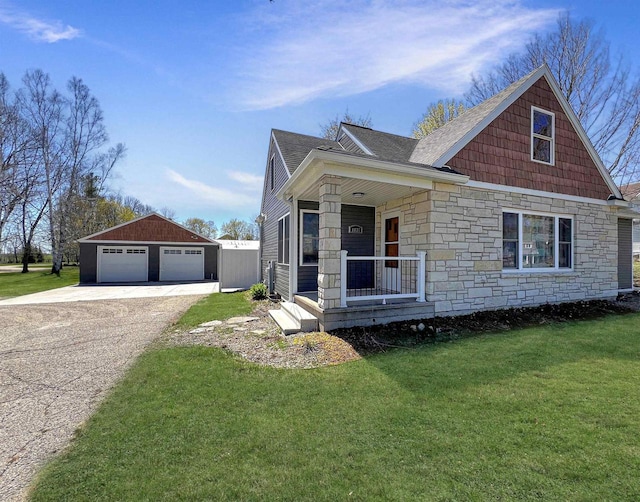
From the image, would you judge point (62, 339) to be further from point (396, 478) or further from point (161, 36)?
point (396, 478)

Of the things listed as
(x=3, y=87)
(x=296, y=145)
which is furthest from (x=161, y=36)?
(x=3, y=87)

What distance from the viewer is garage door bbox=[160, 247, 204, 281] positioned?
61.1 feet

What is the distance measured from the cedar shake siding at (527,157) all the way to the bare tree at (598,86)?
9.58m

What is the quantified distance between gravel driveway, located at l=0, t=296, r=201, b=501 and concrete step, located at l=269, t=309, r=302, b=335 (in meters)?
2.44

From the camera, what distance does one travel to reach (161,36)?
577 cm

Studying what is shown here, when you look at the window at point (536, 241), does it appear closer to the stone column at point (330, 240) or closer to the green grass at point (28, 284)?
the stone column at point (330, 240)

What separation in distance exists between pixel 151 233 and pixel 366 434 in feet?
63.2

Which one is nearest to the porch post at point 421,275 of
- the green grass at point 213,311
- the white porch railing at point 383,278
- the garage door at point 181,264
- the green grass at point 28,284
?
the white porch railing at point 383,278

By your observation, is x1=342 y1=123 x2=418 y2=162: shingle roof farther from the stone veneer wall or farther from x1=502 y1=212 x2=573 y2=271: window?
x1=502 y1=212 x2=573 y2=271: window

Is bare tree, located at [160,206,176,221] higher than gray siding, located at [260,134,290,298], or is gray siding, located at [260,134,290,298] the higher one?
bare tree, located at [160,206,176,221]

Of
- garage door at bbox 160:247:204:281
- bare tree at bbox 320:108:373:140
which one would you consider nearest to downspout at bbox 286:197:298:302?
garage door at bbox 160:247:204:281

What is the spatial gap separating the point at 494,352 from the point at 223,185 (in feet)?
76.7

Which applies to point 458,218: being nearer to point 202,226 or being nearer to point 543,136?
point 543,136

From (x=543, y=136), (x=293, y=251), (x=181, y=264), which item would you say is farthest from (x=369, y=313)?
(x=181, y=264)
